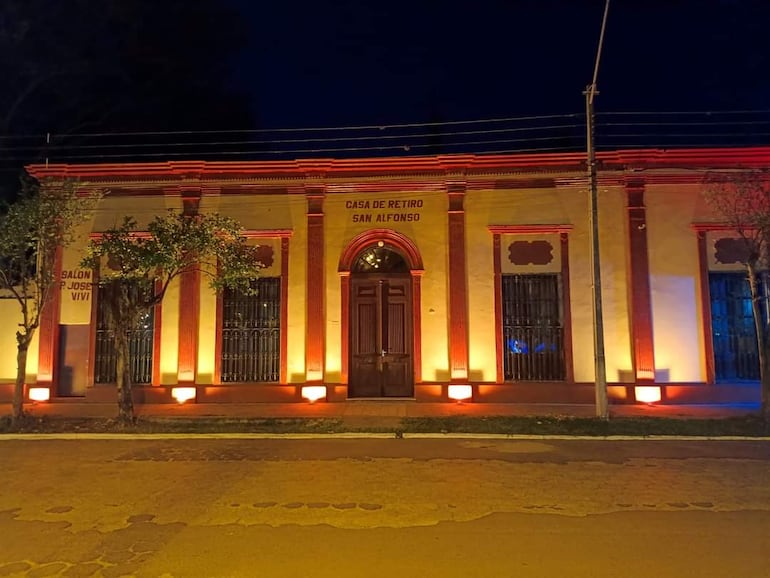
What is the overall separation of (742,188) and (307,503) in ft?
33.7

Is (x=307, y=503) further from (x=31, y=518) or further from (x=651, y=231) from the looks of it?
(x=651, y=231)

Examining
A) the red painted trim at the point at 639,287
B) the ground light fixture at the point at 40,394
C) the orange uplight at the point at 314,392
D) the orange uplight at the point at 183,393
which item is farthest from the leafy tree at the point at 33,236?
the red painted trim at the point at 639,287

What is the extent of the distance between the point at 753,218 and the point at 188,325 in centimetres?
1165

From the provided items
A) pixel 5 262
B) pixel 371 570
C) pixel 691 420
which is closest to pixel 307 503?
pixel 371 570

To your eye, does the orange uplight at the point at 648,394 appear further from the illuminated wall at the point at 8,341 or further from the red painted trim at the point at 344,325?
the illuminated wall at the point at 8,341

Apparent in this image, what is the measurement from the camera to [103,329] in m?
13.4

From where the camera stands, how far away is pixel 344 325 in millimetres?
13133

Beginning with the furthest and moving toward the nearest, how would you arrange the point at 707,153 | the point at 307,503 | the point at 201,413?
the point at 707,153
the point at 201,413
the point at 307,503

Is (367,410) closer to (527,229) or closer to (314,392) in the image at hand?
(314,392)

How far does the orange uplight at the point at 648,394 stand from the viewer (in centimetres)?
1239

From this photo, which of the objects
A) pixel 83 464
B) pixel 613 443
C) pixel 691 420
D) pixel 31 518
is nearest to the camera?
pixel 31 518

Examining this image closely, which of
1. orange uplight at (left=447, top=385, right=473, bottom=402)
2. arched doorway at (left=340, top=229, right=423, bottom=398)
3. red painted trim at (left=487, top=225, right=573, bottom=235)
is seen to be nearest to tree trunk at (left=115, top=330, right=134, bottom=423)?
arched doorway at (left=340, top=229, right=423, bottom=398)

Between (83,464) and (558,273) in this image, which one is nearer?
(83,464)

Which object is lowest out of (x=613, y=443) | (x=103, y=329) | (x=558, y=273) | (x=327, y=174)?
(x=613, y=443)
